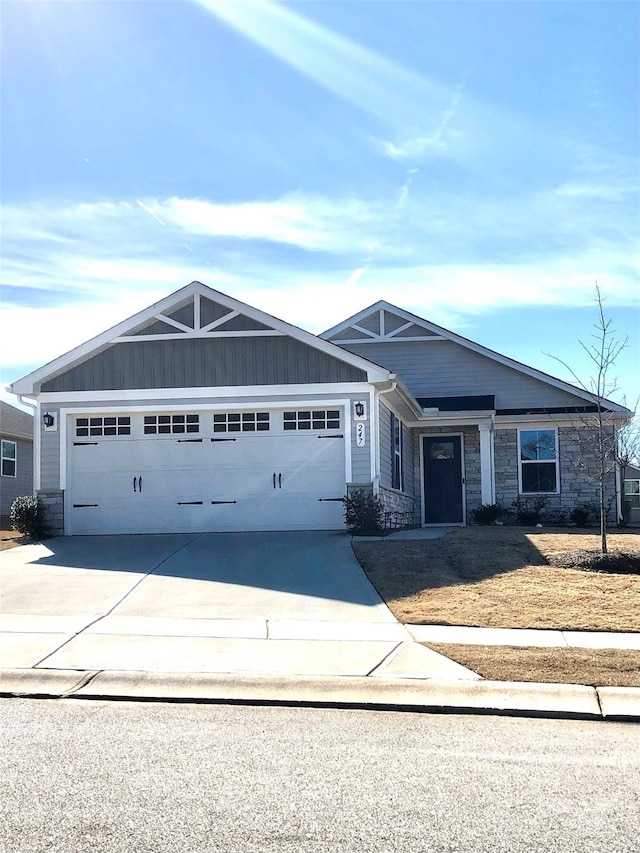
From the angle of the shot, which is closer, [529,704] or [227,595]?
[529,704]

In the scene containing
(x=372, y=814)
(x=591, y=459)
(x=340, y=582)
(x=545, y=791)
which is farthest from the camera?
(x=591, y=459)

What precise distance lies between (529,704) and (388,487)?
10874mm

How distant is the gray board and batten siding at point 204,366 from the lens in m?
15.8

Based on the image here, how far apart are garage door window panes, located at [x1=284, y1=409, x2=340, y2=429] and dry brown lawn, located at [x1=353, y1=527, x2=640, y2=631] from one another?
301 centimetres

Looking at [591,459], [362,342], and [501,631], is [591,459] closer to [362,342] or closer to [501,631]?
[362,342]

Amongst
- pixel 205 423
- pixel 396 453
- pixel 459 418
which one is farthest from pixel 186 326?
pixel 459 418

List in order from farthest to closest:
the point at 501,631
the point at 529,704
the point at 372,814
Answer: the point at 501,631, the point at 529,704, the point at 372,814

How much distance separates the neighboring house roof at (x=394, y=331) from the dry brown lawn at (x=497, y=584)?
8.08 m

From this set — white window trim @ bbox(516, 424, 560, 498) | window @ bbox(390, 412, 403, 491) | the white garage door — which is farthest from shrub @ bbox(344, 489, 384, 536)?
white window trim @ bbox(516, 424, 560, 498)

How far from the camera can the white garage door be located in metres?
15.6

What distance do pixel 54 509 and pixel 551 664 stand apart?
436 inches

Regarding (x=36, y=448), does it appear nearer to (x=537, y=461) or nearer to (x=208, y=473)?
(x=208, y=473)

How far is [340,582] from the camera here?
11.2m

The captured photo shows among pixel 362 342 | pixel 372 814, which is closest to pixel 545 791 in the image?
pixel 372 814
